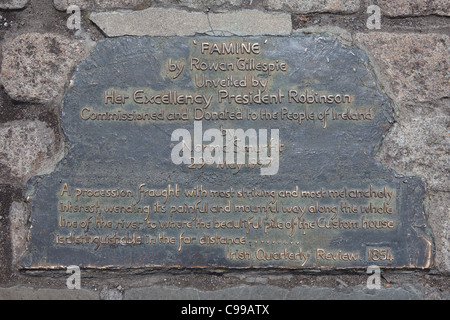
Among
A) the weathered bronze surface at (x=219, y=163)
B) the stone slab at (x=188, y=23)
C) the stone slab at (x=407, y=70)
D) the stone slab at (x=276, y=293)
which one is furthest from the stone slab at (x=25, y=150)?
the stone slab at (x=407, y=70)

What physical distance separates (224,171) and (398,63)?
1.09 m

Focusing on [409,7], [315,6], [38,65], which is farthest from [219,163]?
[409,7]

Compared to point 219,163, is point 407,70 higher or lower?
higher

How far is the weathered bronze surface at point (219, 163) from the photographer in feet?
7.11

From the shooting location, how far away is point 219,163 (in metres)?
2.19

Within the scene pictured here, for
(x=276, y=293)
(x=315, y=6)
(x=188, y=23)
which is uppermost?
(x=315, y=6)

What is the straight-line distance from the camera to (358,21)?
225cm

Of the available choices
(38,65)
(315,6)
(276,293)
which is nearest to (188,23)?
(315,6)

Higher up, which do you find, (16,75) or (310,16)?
(310,16)

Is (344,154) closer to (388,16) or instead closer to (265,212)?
(265,212)

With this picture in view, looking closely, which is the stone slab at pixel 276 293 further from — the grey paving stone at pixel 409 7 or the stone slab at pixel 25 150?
the grey paving stone at pixel 409 7

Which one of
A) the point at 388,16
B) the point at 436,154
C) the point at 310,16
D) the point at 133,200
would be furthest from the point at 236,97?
the point at 436,154

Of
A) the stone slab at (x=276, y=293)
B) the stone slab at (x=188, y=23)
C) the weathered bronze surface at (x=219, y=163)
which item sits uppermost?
the stone slab at (x=188, y=23)

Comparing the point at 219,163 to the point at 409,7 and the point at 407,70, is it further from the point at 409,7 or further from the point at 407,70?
the point at 409,7
